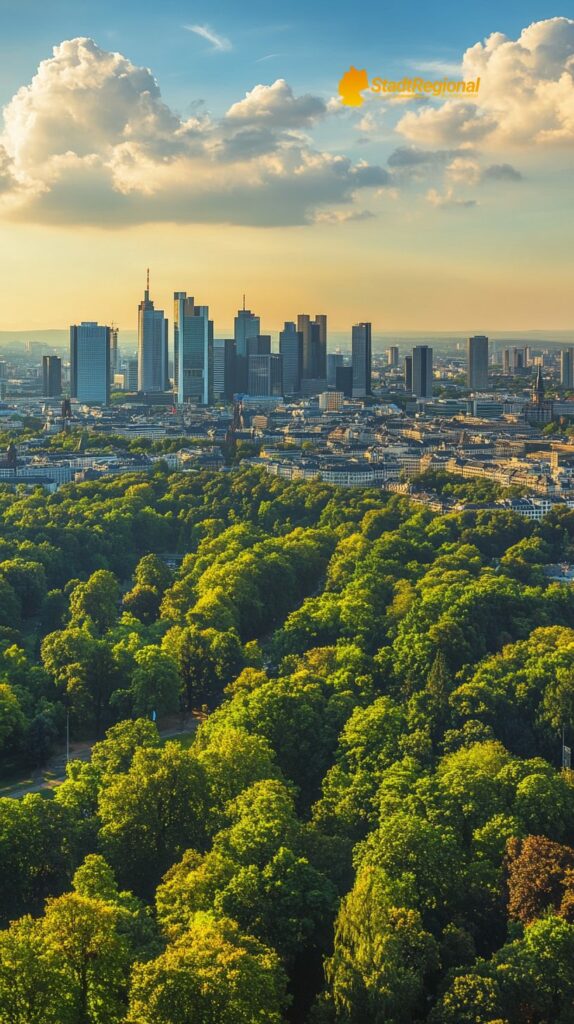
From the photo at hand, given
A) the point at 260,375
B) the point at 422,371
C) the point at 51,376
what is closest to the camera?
the point at 422,371

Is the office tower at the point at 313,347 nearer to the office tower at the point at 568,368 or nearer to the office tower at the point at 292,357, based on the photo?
the office tower at the point at 292,357

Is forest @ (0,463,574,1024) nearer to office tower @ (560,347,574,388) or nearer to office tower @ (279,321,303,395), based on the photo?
office tower @ (279,321,303,395)

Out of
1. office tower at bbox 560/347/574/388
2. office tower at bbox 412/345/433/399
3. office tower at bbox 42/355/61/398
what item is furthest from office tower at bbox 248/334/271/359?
office tower at bbox 560/347/574/388

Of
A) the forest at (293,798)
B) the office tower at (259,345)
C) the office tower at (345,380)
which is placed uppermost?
the office tower at (259,345)

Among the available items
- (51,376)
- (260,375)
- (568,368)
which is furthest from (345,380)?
(51,376)

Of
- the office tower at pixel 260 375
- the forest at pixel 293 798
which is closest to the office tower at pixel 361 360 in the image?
the office tower at pixel 260 375

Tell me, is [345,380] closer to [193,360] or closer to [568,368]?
[193,360]
